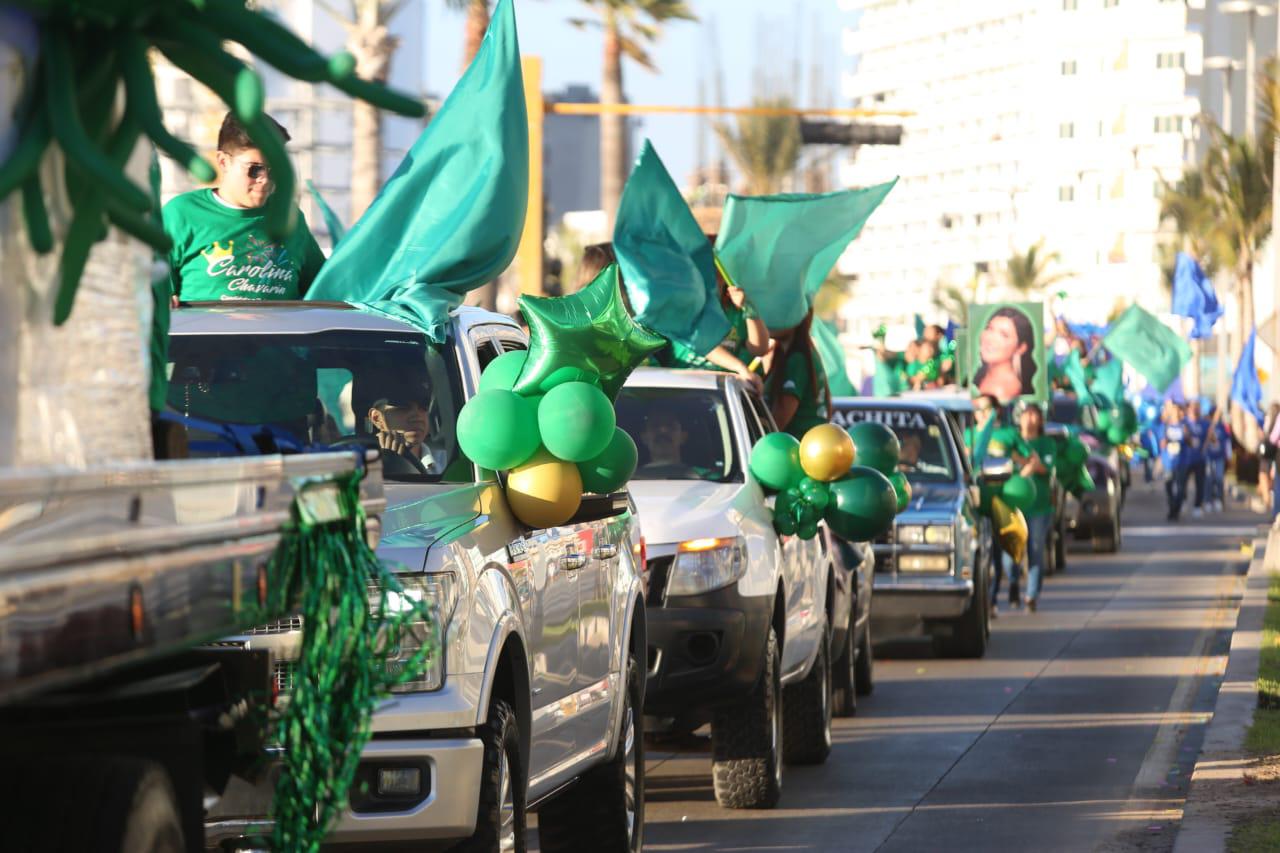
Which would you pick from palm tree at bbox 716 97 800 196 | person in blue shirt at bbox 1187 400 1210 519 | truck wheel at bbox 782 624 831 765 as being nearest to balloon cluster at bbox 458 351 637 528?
truck wheel at bbox 782 624 831 765

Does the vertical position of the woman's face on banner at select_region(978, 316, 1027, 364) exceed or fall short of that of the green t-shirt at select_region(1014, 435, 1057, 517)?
it exceeds it

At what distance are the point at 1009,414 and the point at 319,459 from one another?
19637 mm

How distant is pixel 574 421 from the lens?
7.17 meters

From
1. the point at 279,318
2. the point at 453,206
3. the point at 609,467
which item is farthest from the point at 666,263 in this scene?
the point at 609,467

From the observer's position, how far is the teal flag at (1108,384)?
40500 mm

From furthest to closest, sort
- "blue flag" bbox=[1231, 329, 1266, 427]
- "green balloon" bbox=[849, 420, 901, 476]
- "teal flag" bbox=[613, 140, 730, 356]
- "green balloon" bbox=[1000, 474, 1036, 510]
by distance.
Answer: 1. "blue flag" bbox=[1231, 329, 1266, 427]
2. "green balloon" bbox=[1000, 474, 1036, 510]
3. "green balloon" bbox=[849, 420, 901, 476]
4. "teal flag" bbox=[613, 140, 730, 356]

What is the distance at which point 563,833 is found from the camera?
8414 millimetres

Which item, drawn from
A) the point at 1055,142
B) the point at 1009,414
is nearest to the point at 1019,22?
the point at 1055,142

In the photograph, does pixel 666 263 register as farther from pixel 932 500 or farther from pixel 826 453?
pixel 932 500

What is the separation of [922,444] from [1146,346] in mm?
24130

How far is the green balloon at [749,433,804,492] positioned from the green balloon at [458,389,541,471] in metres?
4.33

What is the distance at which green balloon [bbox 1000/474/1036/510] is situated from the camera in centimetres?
2072

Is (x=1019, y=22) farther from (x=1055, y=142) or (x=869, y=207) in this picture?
(x=869, y=207)

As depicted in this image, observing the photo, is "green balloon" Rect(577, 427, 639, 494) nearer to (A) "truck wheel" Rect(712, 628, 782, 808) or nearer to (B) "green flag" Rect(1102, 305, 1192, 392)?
(A) "truck wheel" Rect(712, 628, 782, 808)
